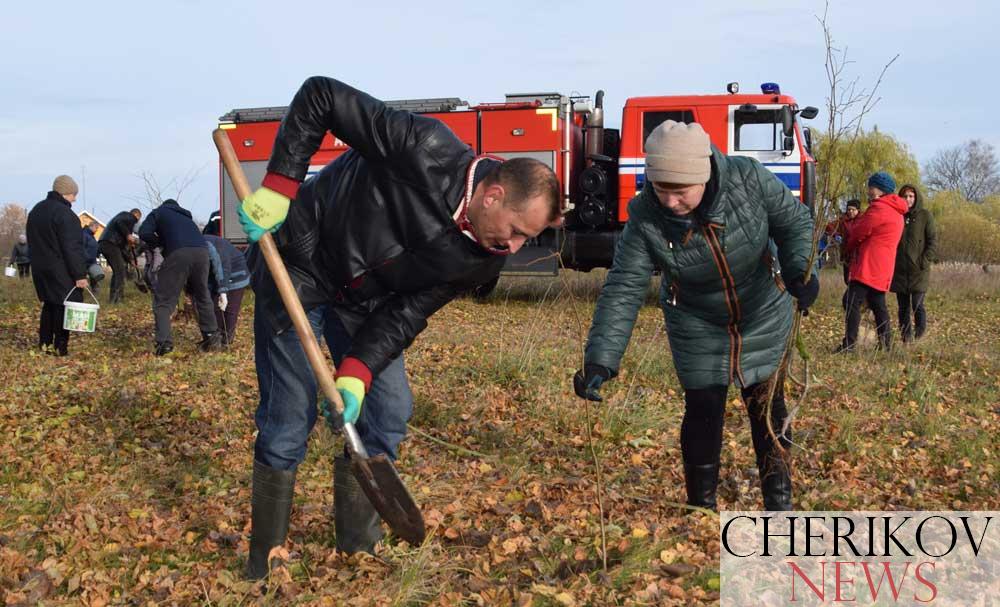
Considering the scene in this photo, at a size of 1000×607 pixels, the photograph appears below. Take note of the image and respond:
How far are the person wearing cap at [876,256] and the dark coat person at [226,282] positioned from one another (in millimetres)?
5924

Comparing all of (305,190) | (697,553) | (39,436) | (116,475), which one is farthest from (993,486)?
(39,436)

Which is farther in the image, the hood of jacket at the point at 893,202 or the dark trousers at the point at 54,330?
the dark trousers at the point at 54,330

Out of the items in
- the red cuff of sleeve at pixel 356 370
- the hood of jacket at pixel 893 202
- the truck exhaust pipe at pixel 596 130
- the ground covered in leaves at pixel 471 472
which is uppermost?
the truck exhaust pipe at pixel 596 130

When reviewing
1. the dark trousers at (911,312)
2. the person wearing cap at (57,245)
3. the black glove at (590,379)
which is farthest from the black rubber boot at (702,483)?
the person wearing cap at (57,245)

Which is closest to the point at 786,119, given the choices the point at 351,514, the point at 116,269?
the point at 116,269

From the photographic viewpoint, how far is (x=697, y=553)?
3.53 meters

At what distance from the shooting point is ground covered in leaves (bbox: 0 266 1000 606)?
3.26 m

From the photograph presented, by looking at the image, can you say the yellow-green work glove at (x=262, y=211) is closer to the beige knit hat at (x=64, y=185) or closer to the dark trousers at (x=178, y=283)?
the dark trousers at (x=178, y=283)

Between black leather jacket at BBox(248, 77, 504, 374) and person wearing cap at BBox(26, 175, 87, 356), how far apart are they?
601cm

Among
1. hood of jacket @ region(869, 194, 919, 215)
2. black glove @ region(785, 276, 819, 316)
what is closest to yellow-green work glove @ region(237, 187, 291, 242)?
black glove @ region(785, 276, 819, 316)

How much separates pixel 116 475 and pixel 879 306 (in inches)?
266

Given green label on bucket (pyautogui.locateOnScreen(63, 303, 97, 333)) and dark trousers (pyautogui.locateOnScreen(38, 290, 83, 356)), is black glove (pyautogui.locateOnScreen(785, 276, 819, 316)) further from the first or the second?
dark trousers (pyautogui.locateOnScreen(38, 290, 83, 356))

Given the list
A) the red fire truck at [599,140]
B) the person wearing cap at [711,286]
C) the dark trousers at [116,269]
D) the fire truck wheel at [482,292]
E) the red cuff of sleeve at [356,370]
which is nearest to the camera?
the red cuff of sleeve at [356,370]

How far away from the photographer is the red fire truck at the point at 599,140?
12.0 m
